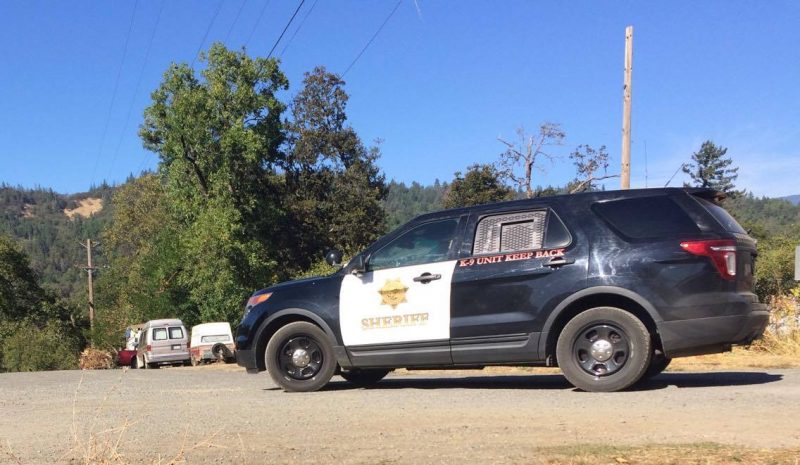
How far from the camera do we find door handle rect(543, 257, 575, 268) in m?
7.43

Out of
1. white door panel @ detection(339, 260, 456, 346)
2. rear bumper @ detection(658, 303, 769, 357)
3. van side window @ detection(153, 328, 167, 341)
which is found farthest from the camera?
van side window @ detection(153, 328, 167, 341)

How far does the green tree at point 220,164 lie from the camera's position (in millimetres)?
36656

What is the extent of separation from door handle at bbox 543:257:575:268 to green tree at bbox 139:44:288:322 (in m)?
30.4

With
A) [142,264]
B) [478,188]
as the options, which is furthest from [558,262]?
[142,264]

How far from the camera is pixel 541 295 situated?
293 inches

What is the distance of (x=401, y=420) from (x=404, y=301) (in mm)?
2090

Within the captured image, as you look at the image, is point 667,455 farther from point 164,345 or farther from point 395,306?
point 164,345

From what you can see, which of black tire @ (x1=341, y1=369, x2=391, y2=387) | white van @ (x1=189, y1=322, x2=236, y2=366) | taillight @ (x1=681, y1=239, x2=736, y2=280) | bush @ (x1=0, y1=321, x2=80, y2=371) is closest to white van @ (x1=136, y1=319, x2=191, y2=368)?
white van @ (x1=189, y1=322, x2=236, y2=366)

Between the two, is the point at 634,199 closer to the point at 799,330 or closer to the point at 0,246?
the point at 799,330

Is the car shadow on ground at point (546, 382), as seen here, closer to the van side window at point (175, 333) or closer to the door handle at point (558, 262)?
the door handle at point (558, 262)

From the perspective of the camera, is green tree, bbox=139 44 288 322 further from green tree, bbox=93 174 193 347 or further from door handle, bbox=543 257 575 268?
door handle, bbox=543 257 575 268

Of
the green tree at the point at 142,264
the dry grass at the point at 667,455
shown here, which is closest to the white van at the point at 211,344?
the green tree at the point at 142,264

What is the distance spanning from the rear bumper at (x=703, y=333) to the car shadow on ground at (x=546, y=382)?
666 mm

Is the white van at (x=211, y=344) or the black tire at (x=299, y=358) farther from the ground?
the black tire at (x=299, y=358)
